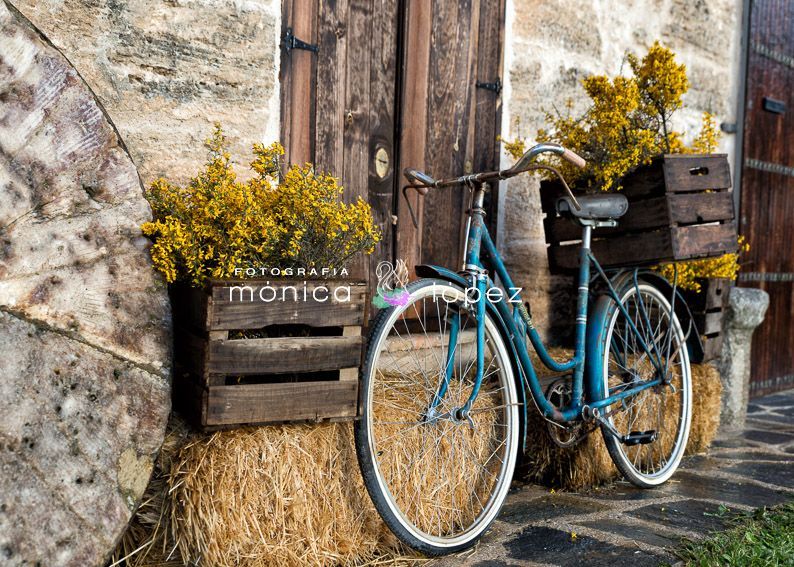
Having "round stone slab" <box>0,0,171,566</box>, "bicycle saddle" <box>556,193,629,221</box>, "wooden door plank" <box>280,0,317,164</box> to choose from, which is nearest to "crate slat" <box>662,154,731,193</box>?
"bicycle saddle" <box>556,193,629,221</box>

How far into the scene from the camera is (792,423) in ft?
15.8

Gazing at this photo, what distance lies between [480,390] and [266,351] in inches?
38.0

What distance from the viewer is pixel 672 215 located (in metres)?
3.31

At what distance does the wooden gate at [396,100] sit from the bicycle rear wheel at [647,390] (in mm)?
A: 828

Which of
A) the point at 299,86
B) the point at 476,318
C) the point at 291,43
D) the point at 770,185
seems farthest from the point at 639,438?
the point at 770,185

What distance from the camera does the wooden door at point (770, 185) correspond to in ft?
17.9

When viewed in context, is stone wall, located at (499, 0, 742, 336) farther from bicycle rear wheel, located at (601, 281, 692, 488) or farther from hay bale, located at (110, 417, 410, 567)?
hay bale, located at (110, 417, 410, 567)

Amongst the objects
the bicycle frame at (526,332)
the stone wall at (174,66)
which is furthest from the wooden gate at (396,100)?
the bicycle frame at (526,332)

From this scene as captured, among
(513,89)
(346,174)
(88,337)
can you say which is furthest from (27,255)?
(513,89)

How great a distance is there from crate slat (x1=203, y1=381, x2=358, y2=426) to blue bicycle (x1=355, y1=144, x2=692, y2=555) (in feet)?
0.25

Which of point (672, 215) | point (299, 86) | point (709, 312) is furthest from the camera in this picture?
point (709, 312)

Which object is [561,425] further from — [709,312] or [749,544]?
[709,312]

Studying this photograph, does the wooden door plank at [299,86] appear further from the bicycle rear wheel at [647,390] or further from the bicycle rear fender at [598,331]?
the bicycle rear wheel at [647,390]

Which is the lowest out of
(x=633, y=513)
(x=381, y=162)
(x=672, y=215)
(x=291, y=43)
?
(x=633, y=513)
